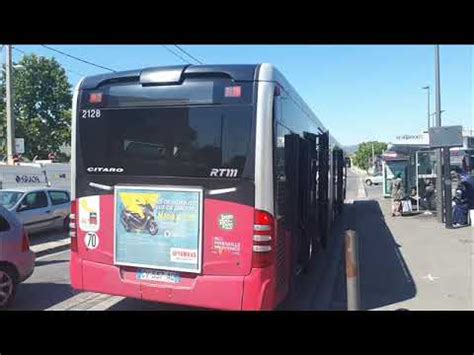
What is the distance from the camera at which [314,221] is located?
29.8 feet

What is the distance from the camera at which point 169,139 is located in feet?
18.6

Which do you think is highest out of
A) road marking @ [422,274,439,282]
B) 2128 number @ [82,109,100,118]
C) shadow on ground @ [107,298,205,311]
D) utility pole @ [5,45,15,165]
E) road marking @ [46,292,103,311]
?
utility pole @ [5,45,15,165]

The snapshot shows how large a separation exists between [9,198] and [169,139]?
9.31 metres

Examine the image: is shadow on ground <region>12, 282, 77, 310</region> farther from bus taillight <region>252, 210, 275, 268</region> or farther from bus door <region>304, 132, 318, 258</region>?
bus door <region>304, 132, 318, 258</region>

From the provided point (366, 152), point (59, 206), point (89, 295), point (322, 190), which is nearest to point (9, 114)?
point (59, 206)

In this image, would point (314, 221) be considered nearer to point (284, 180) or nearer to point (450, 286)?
point (450, 286)

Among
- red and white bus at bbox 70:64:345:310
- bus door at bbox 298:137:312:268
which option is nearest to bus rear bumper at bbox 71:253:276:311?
red and white bus at bbox 70:64:345:310

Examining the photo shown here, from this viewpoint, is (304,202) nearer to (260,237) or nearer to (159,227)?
(260,237)

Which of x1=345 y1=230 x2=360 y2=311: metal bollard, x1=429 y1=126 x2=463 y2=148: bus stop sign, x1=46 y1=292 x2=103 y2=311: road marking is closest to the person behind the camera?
x1=345 y1=230 x2=360 y2=311: metal bollard

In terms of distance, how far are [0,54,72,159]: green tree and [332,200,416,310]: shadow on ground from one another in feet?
111

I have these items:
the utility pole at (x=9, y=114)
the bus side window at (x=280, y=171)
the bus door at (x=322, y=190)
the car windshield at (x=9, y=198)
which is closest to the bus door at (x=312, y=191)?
the bus door at (x=322, y=190)

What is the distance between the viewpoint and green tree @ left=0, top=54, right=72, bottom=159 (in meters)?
41.8

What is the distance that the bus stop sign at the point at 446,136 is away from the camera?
15.3m
